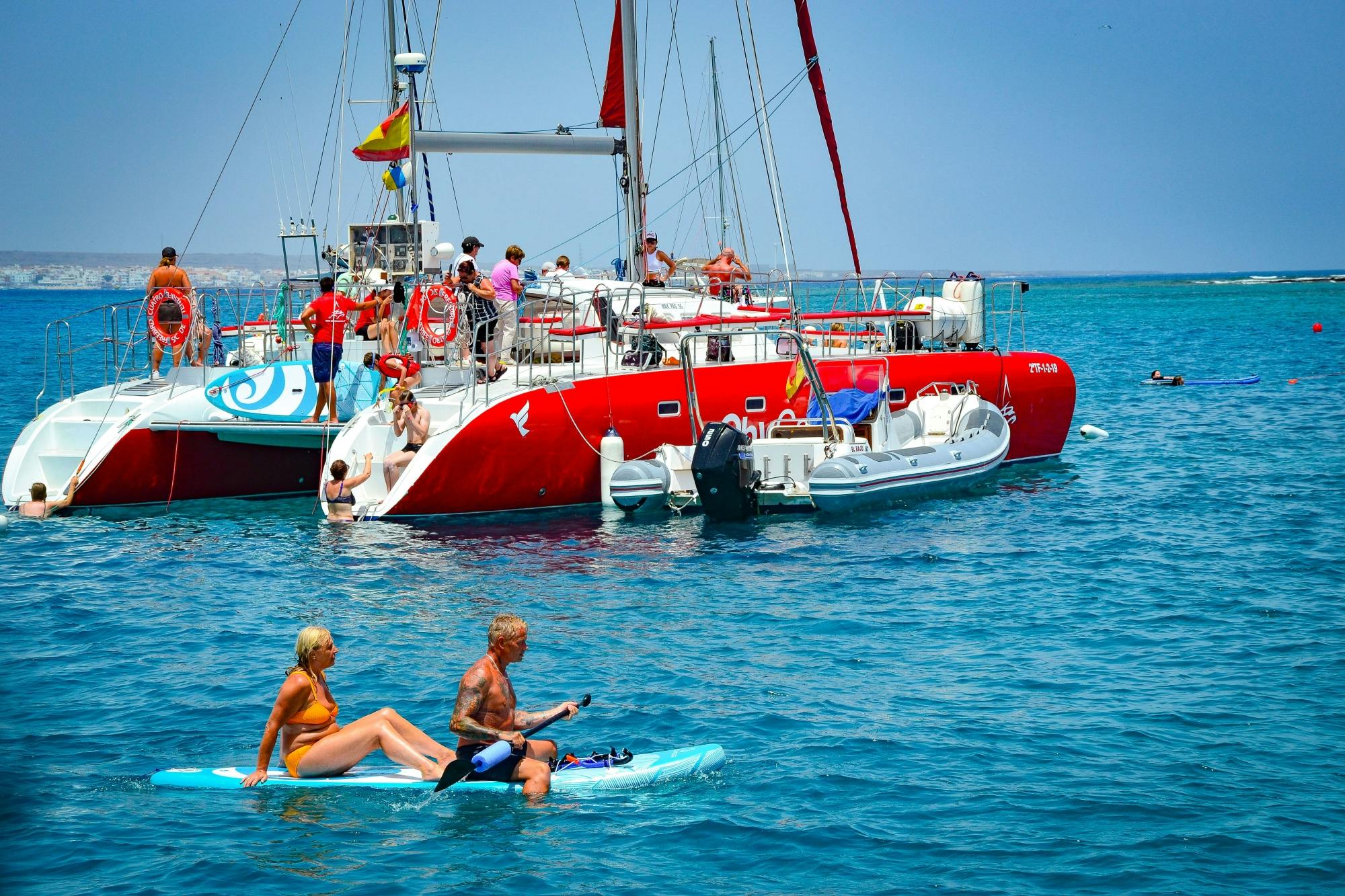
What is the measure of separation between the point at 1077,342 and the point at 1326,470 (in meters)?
44.4

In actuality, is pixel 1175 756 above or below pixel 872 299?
below

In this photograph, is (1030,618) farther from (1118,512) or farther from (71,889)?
(71,889)

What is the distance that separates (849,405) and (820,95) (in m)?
4.78

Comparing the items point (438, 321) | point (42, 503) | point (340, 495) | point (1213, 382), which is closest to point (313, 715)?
point (340, 495)

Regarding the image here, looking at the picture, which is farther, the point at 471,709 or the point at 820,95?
the point at 820,95

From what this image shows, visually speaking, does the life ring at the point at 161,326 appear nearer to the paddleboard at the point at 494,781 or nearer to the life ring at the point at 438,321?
the life ring at the point at 438,321

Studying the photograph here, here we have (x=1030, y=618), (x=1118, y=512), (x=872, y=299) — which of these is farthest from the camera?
(x=872, y=299)

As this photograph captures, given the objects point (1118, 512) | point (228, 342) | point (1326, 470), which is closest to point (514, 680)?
point (1118, 512)

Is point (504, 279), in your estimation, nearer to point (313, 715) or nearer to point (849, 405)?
point (849, 405)

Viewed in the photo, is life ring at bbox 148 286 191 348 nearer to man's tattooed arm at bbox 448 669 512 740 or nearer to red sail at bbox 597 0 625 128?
red sail at bbox 597 0 625 128

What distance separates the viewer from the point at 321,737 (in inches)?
326

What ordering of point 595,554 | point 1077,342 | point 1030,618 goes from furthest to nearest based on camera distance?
point 1077,342 → point 595,554 → point 1030,618

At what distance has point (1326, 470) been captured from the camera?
21.6 metres

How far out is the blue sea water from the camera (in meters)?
7.61
